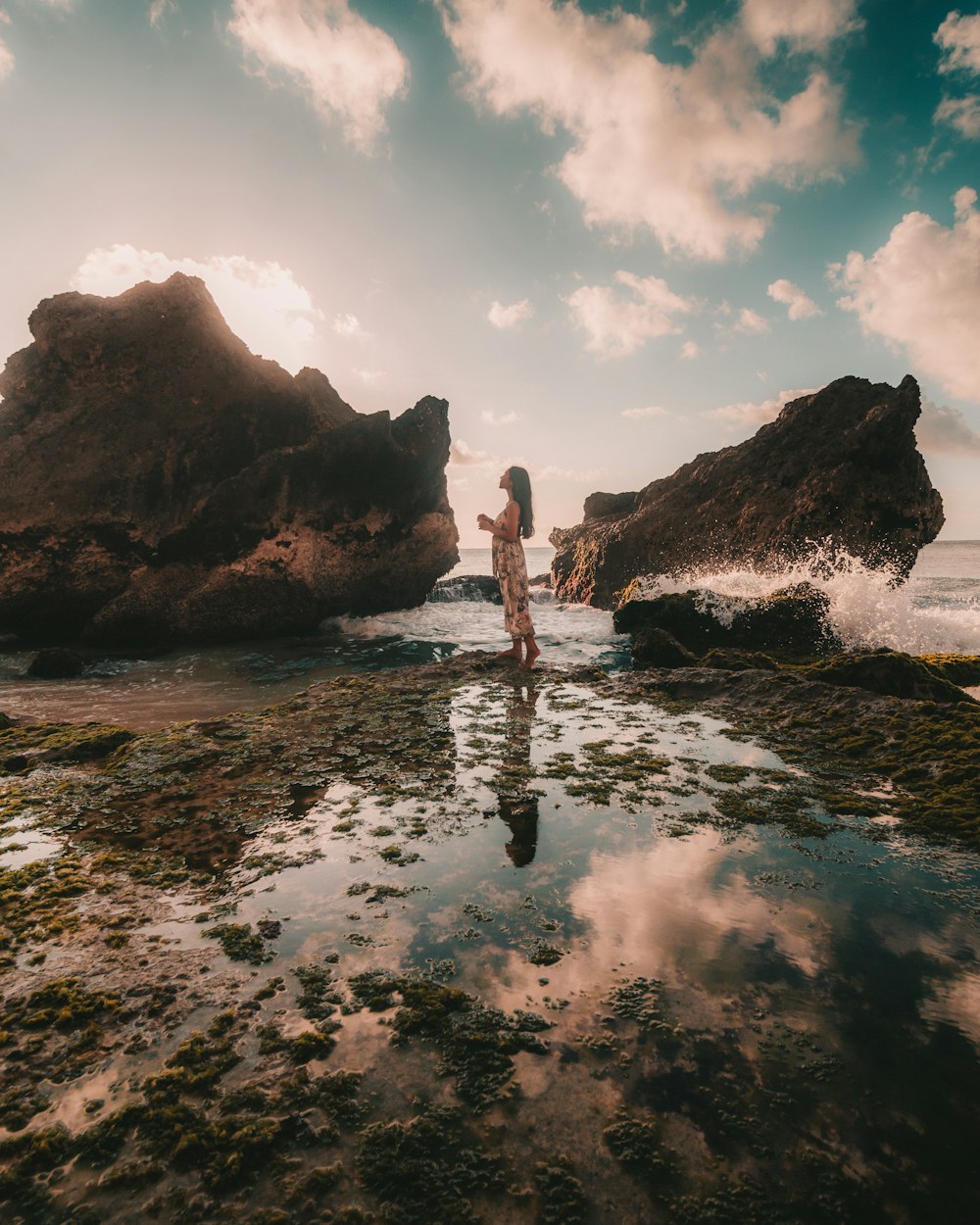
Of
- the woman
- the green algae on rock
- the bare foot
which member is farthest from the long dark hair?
the green algae on rock

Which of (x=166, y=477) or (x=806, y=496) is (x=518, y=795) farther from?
(x=166, y=477)

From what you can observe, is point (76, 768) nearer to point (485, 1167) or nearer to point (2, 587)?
point (485, 1167)

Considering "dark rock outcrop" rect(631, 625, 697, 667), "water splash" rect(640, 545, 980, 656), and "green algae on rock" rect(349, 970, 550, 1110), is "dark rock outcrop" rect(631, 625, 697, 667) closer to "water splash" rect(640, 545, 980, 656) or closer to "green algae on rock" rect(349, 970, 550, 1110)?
"water splash" rect(640, 545, 980, 656)

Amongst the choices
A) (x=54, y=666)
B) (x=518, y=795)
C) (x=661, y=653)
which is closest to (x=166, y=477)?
(x=54, y=666)

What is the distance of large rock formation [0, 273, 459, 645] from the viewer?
13.2m

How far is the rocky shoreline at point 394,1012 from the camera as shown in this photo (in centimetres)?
159

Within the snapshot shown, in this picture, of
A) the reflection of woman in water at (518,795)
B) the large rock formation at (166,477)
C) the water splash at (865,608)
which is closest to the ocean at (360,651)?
the water splash at (865,608)

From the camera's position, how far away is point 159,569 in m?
14.0

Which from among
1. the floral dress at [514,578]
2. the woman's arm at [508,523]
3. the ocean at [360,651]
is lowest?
the ocean at [360,651]

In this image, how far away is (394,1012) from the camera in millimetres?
2213

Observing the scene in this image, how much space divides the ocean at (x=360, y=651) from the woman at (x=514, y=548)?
115 centimetres

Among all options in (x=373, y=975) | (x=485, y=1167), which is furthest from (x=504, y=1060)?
(x=373, y=975)

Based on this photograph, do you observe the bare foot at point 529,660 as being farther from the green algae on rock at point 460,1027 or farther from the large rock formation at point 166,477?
the large rock formation at point 166,477

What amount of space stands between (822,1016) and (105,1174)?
7.74 feet
